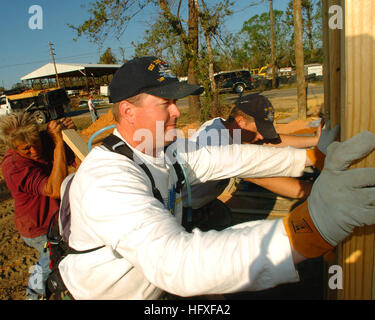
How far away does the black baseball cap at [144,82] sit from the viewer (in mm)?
1379

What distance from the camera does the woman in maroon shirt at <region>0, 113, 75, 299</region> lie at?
2.36 m

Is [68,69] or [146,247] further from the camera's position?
[68,69]

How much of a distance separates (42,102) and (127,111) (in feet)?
69.5

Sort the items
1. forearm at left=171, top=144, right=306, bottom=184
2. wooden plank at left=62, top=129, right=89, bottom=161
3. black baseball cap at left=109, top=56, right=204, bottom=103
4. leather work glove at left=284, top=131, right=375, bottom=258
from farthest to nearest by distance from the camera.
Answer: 1. wooden plank at left=62, top=129, right=89, bottom=161
2. forearm at left=171, top=144, right=306, bottom=184
3. black baseball cap at left=109, top=56, right=204, bottom=103
4. leather work glove at left=284, top=131, right=375, bottom=258

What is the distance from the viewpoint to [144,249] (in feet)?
2.90

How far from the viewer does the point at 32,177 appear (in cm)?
241

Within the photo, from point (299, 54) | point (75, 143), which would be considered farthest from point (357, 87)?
point (299, 54)

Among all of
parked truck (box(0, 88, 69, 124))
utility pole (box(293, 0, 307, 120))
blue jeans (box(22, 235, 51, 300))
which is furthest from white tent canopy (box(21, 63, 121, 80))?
blue jeans (box(22, 235, 51, 300))

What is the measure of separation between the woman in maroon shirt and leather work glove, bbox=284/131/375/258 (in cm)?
208

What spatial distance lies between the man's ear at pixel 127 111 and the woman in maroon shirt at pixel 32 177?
4.09ft

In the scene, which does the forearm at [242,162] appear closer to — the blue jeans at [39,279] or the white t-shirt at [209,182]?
the white t-shirt at [209,182]

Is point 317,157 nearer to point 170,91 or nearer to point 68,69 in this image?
point 170,91

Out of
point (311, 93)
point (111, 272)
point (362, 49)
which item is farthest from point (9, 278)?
point (311, 93)

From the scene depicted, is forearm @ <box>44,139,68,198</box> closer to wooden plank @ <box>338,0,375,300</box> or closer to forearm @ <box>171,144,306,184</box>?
forearm @ <box>171,144,306,184</box>
